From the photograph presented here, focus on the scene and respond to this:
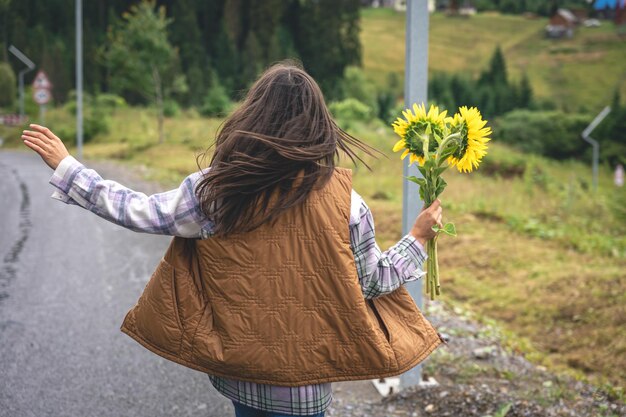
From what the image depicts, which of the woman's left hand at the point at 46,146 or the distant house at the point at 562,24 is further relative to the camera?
the distant house at the point at 562,24

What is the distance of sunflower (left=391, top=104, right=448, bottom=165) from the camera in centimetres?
243

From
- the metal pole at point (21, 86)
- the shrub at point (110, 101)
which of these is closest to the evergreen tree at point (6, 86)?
the metal pole at point (21, 86)

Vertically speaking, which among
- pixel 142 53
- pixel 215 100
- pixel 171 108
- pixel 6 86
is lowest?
pixel 171 108

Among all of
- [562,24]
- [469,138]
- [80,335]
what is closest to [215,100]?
[562,24]

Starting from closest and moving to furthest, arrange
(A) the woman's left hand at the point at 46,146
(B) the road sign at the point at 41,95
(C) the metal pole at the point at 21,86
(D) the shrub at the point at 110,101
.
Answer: (A) the woman's left hand at the point at 46,146
(B) the road sign at the point at 41,95
(C) the metal pole at the point at 21,86
(D) the shrub at the point at 110,101

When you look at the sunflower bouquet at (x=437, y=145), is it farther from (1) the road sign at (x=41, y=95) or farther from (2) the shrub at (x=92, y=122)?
(2) the shrub at (x=92, y=122)

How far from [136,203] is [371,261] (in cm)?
68

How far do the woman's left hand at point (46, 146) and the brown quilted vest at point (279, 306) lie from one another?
→ 41 centimetres

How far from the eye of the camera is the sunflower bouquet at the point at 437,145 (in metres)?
2.36

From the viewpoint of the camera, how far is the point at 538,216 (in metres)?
11.7

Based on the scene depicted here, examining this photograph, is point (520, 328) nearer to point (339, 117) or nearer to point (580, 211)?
point (580, 211)

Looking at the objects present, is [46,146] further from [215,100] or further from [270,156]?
[215,100]

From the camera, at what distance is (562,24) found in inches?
2082

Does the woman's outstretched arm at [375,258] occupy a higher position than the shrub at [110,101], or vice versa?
the woman's outstretched arm at [375,258]
